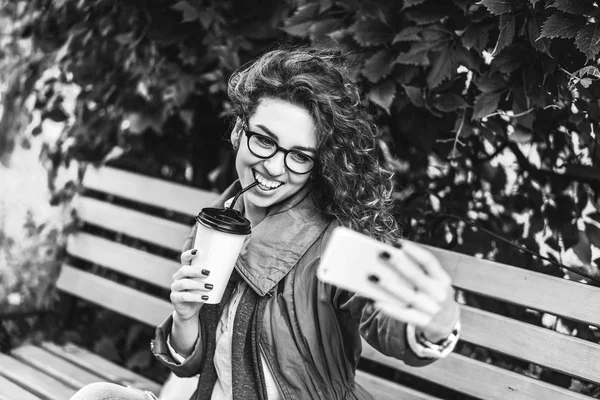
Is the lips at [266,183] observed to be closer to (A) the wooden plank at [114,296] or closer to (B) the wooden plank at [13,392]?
(A) the wooden plank at [114,296]

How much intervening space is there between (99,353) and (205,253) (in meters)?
1.69

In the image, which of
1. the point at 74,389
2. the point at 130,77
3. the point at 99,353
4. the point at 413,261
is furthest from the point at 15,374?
the point at 413,261

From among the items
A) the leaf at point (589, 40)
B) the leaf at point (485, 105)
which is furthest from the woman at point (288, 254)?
the leaf at point (589, 40)

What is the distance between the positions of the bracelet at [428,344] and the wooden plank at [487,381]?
0.72 metres

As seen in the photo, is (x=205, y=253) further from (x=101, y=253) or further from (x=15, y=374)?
(x=101, y=253)

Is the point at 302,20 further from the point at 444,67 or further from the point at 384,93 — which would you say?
the point at 444,67

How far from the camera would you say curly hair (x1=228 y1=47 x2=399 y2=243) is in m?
1.78

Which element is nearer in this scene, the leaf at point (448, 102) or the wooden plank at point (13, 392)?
the leaf at point (448, 102)

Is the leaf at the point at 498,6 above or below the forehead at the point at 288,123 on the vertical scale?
above

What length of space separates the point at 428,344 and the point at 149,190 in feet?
5.80

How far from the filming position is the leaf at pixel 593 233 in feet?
7.20

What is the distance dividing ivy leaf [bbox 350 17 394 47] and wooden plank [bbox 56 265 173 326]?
1.19 meters

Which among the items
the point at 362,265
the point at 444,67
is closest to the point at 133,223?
the point at 444,67

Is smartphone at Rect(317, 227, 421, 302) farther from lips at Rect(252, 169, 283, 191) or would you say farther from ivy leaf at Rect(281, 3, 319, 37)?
ivy leaf at Rect(281, 3, 319, 37)
